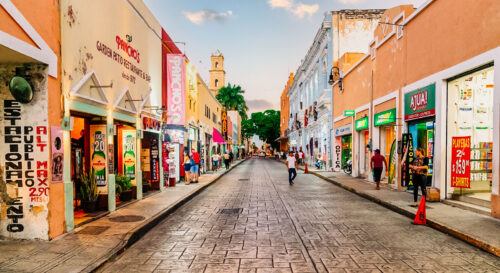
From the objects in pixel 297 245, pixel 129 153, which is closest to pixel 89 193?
pixel 129 153

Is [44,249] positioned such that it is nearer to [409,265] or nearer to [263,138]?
[409,265]

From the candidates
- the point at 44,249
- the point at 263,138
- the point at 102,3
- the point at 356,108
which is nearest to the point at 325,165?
the point at 356,108

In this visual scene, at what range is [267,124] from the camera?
91750 mm

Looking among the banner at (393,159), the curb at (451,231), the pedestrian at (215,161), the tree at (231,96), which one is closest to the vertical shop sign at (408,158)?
the banner at (393,159)

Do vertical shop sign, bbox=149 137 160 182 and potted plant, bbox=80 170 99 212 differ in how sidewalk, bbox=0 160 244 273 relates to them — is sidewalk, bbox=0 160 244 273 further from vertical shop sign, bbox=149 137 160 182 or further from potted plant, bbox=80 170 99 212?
vertical shop sign, bbox=149 137 160 182

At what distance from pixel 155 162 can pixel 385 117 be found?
1075 cm

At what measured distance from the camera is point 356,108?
2125 cm

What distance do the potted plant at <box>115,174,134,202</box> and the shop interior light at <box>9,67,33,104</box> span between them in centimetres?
509

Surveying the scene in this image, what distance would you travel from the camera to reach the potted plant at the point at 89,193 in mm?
9297

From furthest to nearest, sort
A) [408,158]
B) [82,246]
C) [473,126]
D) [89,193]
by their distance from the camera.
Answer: [408,158] < [473,126] < [89,193] < [82,246]

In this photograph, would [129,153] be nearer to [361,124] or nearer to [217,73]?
[361,124]

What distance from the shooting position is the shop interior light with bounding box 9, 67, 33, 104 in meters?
6.21

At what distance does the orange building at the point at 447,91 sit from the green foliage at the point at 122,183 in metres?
10.4

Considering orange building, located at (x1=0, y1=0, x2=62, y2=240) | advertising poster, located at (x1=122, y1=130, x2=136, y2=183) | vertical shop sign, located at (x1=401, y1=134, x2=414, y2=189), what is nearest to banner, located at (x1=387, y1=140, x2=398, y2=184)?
vertical shop sign, located at (x1=401, y1=134, x2=414, y2=189)
